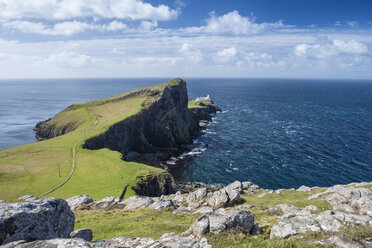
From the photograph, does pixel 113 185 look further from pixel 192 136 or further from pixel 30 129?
pixel 30 129

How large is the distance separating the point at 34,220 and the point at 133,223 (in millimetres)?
15129

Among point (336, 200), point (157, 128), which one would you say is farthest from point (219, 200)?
point (157, 128)

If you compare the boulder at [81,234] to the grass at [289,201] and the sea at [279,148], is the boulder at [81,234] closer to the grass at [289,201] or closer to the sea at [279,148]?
the grass at [289,201]

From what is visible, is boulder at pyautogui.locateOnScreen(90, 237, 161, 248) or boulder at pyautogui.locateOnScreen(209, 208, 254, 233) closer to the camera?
boulder at pyautogui.locateOnScreen(90, 237, 161, 248)

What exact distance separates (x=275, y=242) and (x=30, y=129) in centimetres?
15311

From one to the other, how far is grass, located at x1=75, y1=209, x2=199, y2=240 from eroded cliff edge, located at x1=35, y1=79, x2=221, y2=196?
164 ft

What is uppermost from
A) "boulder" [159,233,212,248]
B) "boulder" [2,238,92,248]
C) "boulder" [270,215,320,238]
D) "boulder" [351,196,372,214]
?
"boulder" [2,238,92,248]

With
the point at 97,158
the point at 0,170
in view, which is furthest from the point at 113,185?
the point at 0,170

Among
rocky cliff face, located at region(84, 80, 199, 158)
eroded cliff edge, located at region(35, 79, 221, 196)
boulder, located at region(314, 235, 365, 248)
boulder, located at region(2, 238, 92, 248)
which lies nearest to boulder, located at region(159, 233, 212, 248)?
boulder, located at region(2, 238, 92, 248)

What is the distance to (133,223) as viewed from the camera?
1032 inches

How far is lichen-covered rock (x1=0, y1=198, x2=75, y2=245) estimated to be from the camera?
1174cm

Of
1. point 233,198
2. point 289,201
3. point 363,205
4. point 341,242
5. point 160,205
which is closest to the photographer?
point 341,242

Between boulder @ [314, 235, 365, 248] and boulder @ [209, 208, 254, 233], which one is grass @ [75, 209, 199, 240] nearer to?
boulder @ [209, 208, 254, 233]

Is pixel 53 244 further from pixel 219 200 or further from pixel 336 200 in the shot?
pixel 336 200
